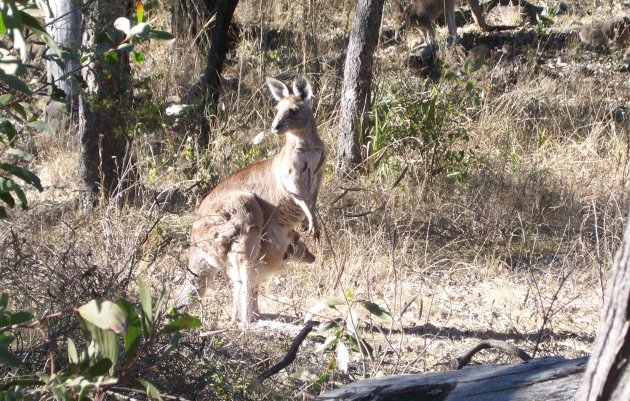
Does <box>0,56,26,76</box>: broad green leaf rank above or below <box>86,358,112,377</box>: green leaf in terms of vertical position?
above

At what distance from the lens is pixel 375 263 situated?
629 cm

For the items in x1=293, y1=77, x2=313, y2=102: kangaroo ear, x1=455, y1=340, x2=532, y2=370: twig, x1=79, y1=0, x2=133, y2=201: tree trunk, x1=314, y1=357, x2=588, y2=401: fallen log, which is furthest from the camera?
x1=79, y1=0, x2=133, y2=201: tree trunk

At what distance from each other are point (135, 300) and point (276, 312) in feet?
5.76

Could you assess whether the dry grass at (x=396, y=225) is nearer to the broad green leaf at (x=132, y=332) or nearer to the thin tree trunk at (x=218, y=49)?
the thin tree trunk at (x=218, y=49)

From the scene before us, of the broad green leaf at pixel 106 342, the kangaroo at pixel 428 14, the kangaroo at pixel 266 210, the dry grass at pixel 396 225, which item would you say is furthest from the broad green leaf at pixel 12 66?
the kangaroo at pixel 428 14

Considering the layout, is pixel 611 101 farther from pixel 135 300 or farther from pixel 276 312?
pixel 135 300

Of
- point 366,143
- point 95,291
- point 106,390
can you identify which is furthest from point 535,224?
point 106,390

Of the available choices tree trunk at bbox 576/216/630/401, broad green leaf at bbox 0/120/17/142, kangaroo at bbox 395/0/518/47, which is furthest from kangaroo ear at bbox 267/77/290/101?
kangaroo at bbox 395/0/518/47

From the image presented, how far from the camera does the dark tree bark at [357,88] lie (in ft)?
28.4

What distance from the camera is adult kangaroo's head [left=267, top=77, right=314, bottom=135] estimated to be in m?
7.00

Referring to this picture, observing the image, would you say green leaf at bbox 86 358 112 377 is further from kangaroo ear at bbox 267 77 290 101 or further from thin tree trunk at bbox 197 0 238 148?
thin tree trunk at bbox 197 0 238 148

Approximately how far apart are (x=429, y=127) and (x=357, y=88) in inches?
34.1

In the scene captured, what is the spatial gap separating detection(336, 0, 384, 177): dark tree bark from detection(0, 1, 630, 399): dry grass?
248 millimetres

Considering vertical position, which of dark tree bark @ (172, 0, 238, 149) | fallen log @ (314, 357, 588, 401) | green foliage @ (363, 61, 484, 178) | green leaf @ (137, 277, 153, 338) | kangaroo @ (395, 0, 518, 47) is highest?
kangaroo @ (395, 0, 518, 47)
